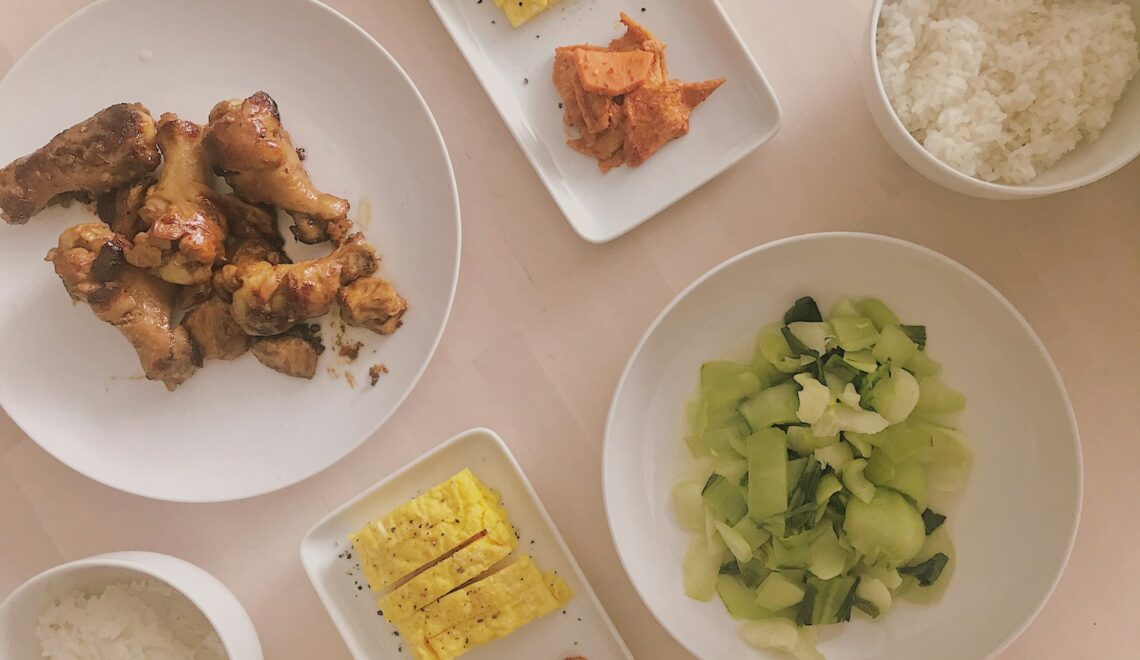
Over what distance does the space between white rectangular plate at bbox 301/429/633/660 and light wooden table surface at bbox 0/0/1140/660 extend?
5 cm

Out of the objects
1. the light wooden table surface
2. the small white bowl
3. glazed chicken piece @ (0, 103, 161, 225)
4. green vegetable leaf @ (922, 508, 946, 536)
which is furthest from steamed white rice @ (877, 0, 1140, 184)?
the small white bowl

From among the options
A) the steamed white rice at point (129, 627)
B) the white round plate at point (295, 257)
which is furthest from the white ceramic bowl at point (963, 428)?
the steamed white rice at point (129, 627)

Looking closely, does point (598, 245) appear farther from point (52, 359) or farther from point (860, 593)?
point (52, 359)

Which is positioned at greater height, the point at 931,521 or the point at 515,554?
the point at 515,554

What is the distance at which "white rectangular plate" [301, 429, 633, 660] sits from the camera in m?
1.34

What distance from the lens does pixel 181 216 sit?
1.26 meters

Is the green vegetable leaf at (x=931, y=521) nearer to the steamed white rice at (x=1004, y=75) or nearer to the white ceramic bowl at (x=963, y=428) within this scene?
the white ceramic bowl at (x=963, y=428)

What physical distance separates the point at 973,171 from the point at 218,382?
1.23 meters

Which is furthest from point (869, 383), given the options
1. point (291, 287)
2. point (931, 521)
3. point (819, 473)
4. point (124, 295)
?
point (124, 295)

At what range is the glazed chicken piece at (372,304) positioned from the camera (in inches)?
50.9

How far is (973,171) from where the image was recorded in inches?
47.6

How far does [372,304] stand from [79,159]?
0.50m

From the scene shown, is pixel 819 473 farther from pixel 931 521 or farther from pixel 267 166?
pixel 267 166

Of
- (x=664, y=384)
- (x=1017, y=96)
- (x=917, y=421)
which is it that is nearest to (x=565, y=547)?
(x=664, y=384)
